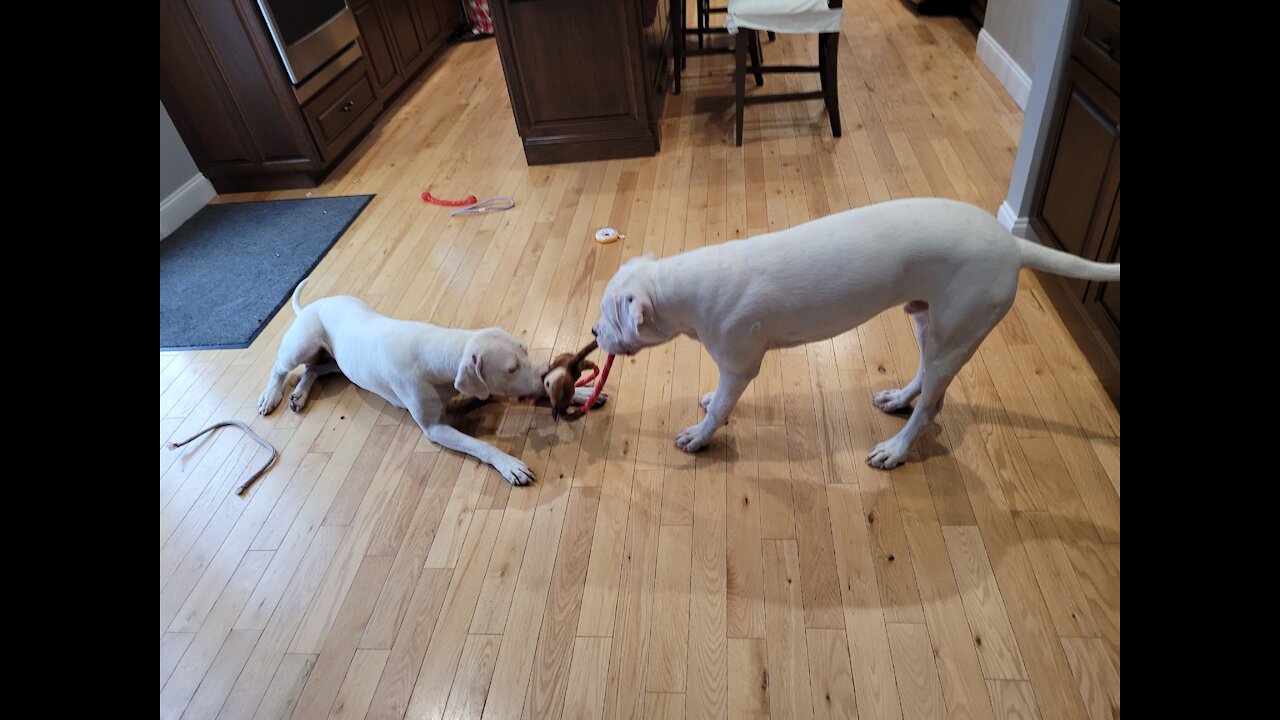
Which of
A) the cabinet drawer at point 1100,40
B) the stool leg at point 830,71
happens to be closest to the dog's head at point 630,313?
the cabinet drawer at point 1100,40

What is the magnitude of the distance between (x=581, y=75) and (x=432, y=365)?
1989 millimetres

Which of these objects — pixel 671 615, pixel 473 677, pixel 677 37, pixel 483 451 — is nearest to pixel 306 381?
pixel 483 451

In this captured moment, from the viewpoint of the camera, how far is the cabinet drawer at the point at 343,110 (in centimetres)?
337

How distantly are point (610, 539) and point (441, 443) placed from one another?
2.07 ft

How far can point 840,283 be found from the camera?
1.31m

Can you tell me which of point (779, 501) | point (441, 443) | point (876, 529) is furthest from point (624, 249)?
point (876, 529)

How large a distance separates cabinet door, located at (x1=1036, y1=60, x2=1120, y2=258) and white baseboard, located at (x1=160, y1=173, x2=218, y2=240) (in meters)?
4.03

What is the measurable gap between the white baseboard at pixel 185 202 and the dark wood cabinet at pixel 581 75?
1876 millimetres

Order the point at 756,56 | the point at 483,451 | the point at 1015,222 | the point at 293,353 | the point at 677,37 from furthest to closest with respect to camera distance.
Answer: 1. the point at 677,37
2. the point at 756,56
3. the point at 1015,222
4. the point at 293,353
5. the point at 483,451

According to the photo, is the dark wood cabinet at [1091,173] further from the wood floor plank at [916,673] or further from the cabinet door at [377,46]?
the cabinet door at [377,46]

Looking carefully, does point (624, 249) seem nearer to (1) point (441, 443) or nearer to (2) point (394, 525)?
(1) point (441, 443)

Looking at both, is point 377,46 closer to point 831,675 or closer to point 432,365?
point 432,365

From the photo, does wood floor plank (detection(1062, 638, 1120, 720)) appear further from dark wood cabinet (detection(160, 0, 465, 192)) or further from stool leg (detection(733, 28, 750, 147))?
dark wood cabinet (detection(160, 0, 465, 192))

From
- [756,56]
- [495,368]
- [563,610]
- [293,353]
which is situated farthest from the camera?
[756,56]
